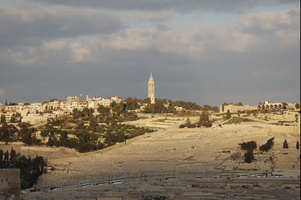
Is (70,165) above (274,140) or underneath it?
underneath

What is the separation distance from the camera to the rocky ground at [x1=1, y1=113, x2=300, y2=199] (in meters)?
26.7

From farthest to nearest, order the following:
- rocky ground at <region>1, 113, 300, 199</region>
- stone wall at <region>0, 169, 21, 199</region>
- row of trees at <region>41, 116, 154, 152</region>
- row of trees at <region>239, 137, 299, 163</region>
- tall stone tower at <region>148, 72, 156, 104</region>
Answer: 1. tall stone tower at <region>148, 72, 156, 104</region>
2. row of trees at <region>41, 116, 154, 152</region>
3. row of trees at <region>239, 137, 299, 163</region>
4. rocky ground at <region>1, 113, 300, 199</region>
5. stone wall at <region>0, 169, 21, 199</region>

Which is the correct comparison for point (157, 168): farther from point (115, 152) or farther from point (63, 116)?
point (63, 116)

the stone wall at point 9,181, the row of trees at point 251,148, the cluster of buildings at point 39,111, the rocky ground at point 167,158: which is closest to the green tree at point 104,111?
the cluster of buildings at point 39,111

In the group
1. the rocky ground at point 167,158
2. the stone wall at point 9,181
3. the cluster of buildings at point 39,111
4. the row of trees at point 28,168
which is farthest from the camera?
the cluster of buildings at point 39,111

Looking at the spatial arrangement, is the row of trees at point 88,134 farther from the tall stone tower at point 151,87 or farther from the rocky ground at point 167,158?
the tall stone tower at point 151,87

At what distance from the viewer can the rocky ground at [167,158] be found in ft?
87.6

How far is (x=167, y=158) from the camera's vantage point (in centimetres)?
3741

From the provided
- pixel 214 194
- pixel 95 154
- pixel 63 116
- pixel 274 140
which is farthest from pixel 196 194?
pixel 63 116

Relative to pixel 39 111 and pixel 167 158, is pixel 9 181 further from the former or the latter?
pixel 39 111

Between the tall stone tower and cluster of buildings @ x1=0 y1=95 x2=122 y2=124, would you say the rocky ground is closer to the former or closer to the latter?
cluster of buildings @ x1=0 y1=95 x2=122 y2=124

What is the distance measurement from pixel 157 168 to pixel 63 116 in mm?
40455

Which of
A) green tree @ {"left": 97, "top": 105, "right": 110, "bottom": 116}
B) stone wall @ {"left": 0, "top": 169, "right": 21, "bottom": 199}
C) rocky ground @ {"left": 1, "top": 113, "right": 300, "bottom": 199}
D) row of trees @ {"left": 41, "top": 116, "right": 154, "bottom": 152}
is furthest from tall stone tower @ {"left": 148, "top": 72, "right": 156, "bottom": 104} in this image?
stone wall @ {"left": 0, "top": 169, "right": 21, "bottom": 199}

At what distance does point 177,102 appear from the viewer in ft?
324
